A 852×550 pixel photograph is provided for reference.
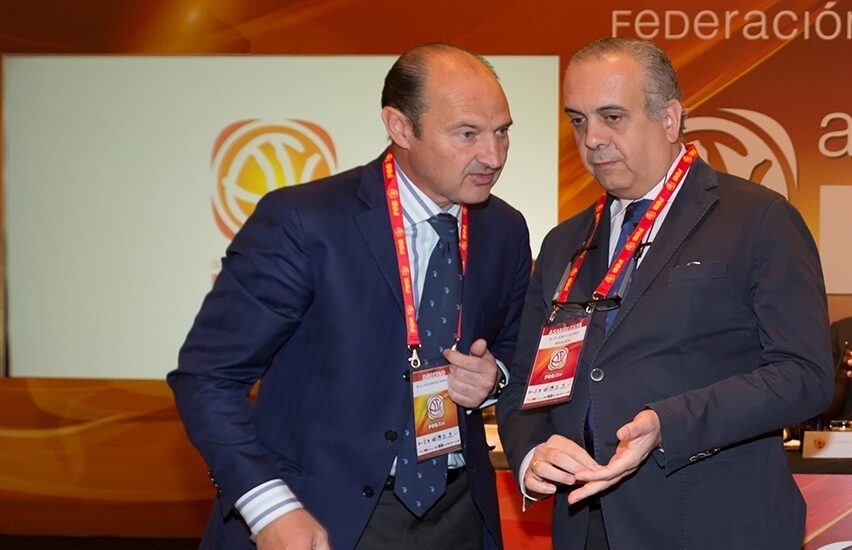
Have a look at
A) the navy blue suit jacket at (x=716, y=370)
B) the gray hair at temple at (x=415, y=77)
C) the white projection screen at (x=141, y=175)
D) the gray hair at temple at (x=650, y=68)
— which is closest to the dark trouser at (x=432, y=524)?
the navy blue suit jacket at (x=716, y=370)

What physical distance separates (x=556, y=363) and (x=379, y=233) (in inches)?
18.9

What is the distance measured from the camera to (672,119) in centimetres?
212

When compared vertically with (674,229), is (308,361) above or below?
below

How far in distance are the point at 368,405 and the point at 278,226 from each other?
0.42 m

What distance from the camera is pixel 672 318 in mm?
1908

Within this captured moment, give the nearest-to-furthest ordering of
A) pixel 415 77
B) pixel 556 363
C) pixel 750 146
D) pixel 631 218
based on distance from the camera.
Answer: pixel 556 363, pixel 631 218, pixel 415 77, pixel 750 146

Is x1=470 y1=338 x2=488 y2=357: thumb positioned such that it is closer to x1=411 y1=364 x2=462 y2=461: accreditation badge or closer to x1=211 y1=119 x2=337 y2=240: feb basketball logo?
x1=411 y1=364 x2=462 y2=461: accreditation badge

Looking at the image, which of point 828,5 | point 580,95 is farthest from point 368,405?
point 828,5

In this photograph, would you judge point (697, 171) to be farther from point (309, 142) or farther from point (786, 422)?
point (309, 142)

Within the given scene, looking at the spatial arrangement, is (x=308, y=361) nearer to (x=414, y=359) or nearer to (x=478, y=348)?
(x=414, y=359)

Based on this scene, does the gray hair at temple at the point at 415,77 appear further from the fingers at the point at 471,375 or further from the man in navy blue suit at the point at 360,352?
the fingers at the point at 471,375

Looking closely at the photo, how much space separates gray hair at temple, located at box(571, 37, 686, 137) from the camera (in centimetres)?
209

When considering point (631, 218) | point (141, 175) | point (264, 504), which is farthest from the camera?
point (141, 175)

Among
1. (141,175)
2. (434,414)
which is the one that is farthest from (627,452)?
(141,175)
